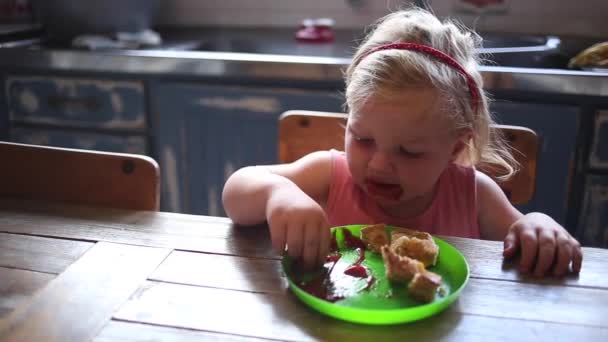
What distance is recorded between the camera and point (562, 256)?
682 mm

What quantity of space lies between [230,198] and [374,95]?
252 mm

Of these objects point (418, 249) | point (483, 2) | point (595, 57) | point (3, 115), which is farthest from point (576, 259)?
point (3, 115)

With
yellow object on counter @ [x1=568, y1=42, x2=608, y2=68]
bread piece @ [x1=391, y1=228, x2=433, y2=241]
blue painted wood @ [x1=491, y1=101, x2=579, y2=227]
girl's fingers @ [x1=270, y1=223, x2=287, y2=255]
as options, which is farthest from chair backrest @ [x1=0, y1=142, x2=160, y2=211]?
yellow object on counter @ [x1=568, y1=42, x2=608, y2=68]

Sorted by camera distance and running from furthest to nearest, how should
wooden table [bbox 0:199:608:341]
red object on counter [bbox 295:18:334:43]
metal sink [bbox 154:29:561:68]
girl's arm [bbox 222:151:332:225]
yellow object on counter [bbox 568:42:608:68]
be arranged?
red object on counter [bbox 295:18:334:43] < metal sink [bbox 154:29:561:68] < yellow object on counter [bbox 568:42:608:68] < girl's arm [bbox 222:151:332:225] < wooden table [bbox 0:199:608:341]

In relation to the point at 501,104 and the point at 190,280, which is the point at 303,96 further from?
the point at 190,280

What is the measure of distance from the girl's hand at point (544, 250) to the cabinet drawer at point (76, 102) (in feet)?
4.02

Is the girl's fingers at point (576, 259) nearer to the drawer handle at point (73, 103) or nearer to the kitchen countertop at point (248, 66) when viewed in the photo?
the kitchen countertop at point (248, 66)

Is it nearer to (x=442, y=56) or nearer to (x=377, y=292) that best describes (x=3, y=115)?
(x=442, y=56)

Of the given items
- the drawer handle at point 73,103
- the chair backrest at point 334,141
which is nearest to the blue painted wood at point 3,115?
the drawer handle at point 73,103

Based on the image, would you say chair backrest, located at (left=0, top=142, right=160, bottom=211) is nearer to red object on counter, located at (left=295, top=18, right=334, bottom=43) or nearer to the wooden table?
the wooden table

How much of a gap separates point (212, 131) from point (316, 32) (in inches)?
22.7

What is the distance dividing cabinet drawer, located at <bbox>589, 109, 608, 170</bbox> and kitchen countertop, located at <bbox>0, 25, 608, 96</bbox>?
0.06m

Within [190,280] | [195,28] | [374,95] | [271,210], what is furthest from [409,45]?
[195,28]

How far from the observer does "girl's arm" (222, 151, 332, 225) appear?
30.7 inches
